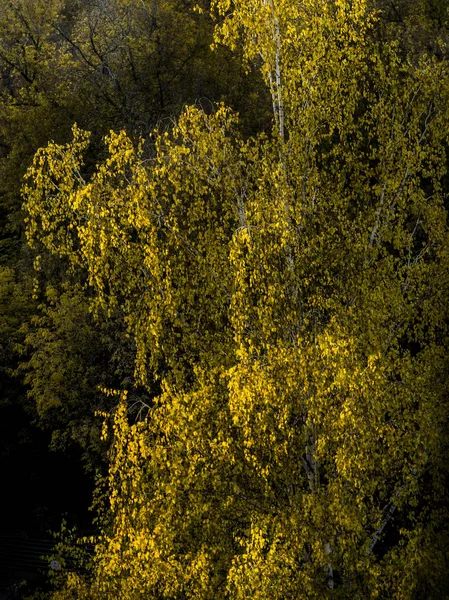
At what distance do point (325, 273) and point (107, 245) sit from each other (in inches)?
142

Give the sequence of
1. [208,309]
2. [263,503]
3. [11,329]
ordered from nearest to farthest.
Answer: [263,503]
[208,309]
[11,329]

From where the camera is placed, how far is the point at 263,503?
1261 cm

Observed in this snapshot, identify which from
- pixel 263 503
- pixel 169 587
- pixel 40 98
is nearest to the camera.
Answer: pixel 169 587

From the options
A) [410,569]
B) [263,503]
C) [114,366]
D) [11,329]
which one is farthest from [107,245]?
[11,329]

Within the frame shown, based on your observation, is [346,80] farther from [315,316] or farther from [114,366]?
[114,366]

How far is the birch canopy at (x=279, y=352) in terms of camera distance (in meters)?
11.0

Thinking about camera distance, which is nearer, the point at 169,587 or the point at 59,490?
the point at 169,587

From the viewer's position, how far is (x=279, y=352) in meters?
11.1

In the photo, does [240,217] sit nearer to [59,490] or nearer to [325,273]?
[325,273]

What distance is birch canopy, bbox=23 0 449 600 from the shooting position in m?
11.0

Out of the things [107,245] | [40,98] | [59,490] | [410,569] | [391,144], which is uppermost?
[391,144]

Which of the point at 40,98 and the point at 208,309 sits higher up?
the point at 208,309

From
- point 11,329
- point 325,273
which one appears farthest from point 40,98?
point 325,273

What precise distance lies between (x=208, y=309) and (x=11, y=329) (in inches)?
532
